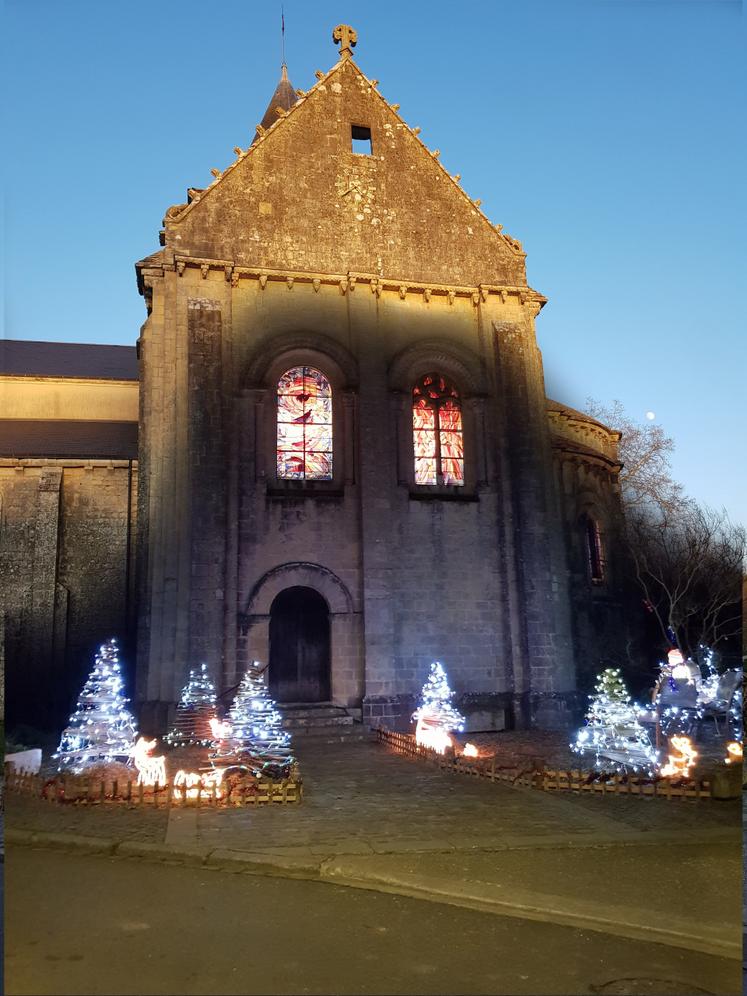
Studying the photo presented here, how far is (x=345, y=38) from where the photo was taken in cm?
2012

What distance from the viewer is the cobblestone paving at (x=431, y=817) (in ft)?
26.3

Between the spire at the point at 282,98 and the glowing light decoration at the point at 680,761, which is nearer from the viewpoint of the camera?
the glowing light decoration at the point at 680,761

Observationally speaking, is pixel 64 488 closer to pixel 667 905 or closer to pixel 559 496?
pixel 559 496

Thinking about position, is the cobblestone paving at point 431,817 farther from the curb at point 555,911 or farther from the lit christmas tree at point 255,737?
the curb at point 555,911

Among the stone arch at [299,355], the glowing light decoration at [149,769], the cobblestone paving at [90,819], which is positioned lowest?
the cobblestone paving at [90,819]

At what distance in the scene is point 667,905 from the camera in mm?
6133

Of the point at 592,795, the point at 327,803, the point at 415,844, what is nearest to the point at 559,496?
the point at 592,795

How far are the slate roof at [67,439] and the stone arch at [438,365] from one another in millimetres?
7524

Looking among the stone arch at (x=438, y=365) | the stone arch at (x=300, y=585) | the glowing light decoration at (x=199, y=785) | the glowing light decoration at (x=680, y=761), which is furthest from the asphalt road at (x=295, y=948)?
the stone arch at (x=438, y=365)

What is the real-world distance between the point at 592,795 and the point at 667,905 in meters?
4.39

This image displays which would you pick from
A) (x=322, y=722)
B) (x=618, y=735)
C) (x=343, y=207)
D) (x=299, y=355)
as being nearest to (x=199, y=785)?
(x=618, y=735)

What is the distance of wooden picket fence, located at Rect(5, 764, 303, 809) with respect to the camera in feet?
31.8

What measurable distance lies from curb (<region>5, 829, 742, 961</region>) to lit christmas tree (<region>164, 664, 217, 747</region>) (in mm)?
6925

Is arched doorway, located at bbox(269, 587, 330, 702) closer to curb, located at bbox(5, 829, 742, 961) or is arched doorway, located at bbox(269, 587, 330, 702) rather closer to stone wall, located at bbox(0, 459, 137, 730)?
stone wall, located at bbox(0, 459, 137, 730)
